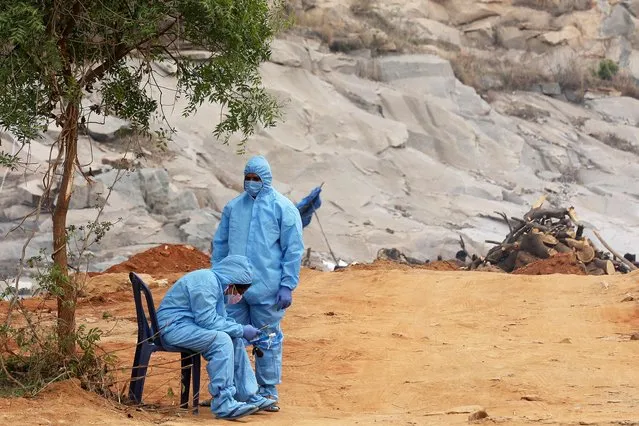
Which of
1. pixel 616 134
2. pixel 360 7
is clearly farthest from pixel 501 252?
pixel 360 7

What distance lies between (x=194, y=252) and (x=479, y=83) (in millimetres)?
19843

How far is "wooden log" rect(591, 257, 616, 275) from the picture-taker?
63.7ft

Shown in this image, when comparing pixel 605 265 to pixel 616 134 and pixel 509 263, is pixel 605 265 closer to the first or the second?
pixel 509 263

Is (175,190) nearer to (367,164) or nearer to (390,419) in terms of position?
(367,164)

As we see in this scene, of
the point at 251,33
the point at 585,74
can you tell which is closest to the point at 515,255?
the point at 251,33

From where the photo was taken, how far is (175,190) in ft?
78.9

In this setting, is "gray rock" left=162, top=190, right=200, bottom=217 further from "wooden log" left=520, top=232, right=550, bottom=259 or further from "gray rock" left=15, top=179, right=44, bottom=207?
"wooden log" left=520, top=232, right=550, bottom=259

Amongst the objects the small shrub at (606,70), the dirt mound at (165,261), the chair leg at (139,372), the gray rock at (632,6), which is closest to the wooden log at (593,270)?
the dirt mound at (165,261)

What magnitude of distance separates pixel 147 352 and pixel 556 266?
12.1 metres

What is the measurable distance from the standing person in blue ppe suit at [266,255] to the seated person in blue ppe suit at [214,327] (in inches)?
18.1

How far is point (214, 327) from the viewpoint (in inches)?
312

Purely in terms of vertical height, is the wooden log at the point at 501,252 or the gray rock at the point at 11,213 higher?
the gray rock at the point at 11,213

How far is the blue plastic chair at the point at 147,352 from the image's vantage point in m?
8.05

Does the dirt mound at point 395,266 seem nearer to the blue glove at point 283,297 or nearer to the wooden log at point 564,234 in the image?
the wooden log at point 564,234
